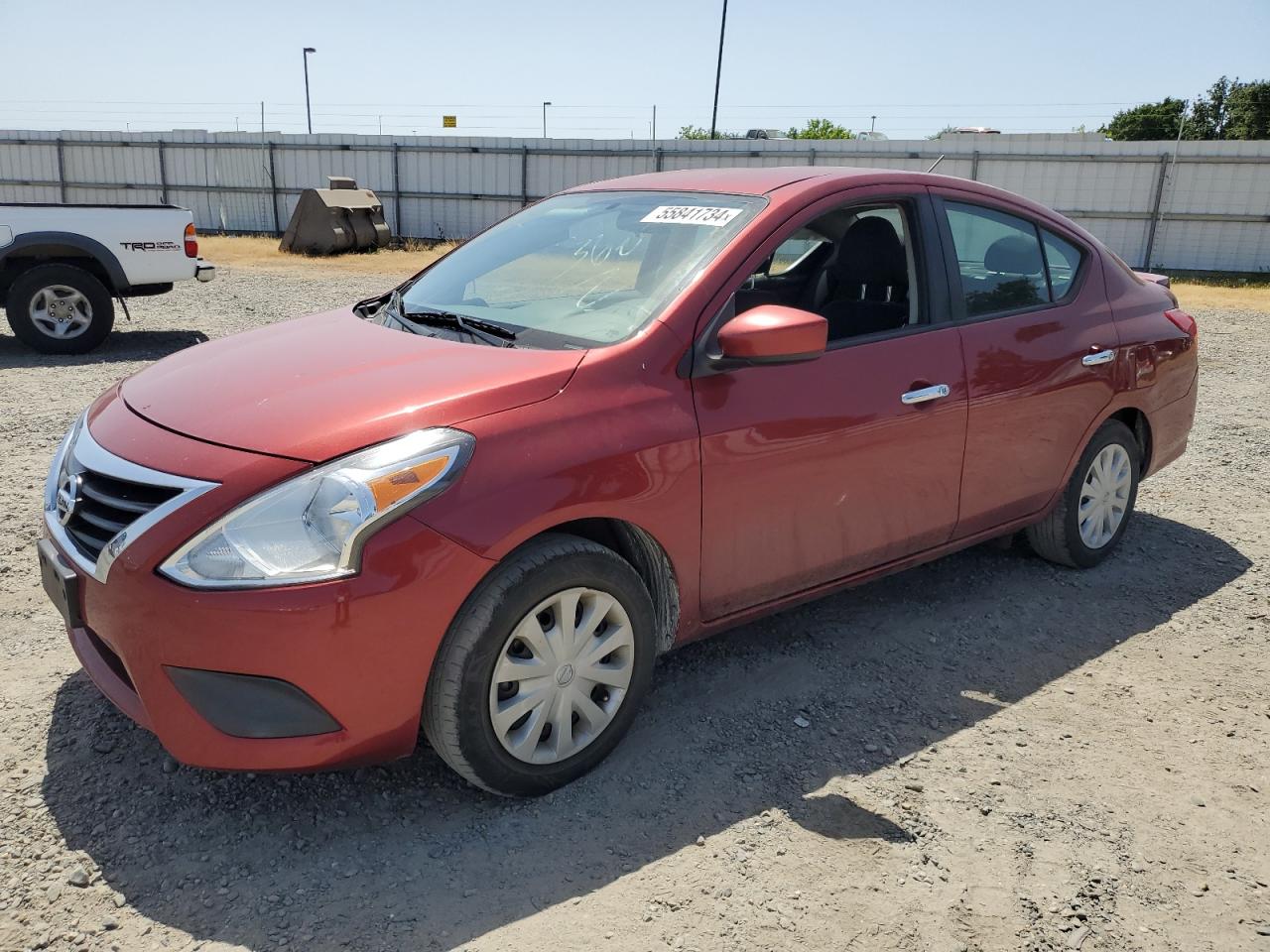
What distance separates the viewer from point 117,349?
10211mm

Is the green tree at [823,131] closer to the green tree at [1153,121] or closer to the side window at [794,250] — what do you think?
the green tree at [1153,121]

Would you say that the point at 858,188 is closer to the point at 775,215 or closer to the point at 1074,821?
the point at 775,215

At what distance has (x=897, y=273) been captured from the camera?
3836 mm

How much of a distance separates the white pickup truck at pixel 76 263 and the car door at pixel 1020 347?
8.57 meters

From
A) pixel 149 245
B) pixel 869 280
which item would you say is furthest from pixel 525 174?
pixel 869 280

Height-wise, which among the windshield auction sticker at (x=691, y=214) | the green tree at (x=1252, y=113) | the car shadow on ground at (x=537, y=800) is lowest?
the car shadow on ground at (x=537, y=800)

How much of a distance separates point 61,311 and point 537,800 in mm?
8911

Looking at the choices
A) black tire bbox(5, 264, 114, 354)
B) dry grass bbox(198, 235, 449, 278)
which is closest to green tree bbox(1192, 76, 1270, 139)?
dry grass bbox(198, 235, 449, 278)

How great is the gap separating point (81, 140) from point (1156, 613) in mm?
29930

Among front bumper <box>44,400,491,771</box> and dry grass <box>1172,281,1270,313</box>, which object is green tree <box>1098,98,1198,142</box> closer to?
dry grass <box>1172,281,1270,313</box>

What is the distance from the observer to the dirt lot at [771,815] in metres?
2.46

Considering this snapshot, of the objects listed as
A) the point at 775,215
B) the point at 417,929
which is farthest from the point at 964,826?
the point at 775,215

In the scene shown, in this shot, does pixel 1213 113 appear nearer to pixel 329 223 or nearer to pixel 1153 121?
pixel 1153 121

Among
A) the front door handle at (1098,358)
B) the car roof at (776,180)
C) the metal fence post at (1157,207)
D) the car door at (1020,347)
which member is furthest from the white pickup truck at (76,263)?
the metal fence post at (1157,207)
